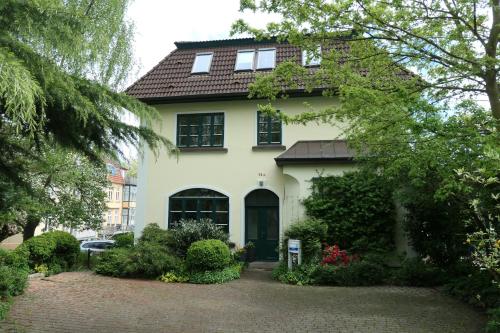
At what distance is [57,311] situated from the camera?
7.45m

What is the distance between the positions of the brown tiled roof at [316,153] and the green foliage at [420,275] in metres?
3.72

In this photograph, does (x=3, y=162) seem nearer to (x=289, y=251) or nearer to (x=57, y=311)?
(x=57, y=311)

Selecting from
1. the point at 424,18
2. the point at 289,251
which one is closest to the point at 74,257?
the point at 289,251

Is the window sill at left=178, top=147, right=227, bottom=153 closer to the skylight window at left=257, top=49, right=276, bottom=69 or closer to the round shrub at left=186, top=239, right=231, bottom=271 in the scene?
the skylight window at left=257, top=49, right=276, bottom=69

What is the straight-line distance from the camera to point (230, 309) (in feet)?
25.5

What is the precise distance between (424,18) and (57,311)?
8.45 meters

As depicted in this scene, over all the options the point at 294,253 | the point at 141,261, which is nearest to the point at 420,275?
the point at 294,253

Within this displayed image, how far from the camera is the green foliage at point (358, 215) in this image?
1187 centimetres

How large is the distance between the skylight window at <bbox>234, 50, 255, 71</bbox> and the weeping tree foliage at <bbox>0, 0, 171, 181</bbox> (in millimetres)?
11858

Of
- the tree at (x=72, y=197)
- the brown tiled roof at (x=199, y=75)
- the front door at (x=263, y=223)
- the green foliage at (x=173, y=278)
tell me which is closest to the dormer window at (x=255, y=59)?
the brown tiled roof at (x=199, y=75)

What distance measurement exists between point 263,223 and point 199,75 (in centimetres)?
644

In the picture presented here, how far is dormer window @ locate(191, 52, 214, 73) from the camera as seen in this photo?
16266mm

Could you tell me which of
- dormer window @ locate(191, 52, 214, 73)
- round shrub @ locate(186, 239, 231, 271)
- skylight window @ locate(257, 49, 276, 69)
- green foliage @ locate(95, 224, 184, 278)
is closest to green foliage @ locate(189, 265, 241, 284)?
round shrub @ locate(186, 239, 231, 271)

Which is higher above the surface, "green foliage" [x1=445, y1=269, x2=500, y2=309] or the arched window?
the arched window
